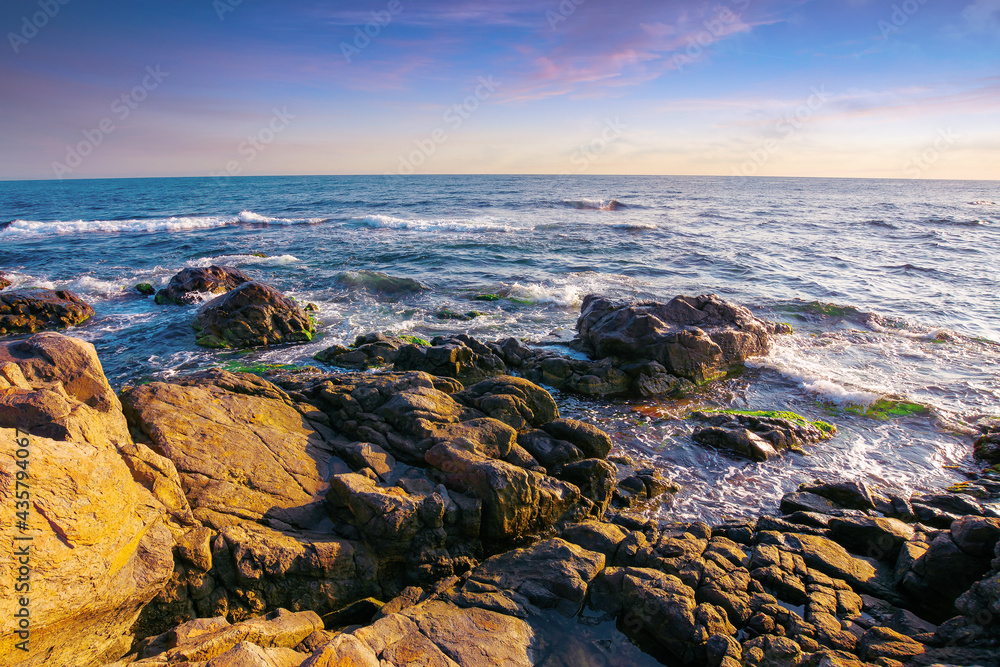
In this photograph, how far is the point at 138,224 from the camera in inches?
1699

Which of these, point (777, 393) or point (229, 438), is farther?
point (777, 393)

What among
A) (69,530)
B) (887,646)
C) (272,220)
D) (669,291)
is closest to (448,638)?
(69,530)

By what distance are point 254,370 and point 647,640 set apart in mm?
11715

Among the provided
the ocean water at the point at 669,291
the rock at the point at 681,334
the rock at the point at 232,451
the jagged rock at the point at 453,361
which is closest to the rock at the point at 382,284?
the ocean water at the point at 669,291

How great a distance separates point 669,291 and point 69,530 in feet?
72.7

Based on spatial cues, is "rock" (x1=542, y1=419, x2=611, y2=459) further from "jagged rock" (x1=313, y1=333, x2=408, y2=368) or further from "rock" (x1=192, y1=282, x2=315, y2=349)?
"rock" (x1=192, y1=282, x2=315, y2=349)

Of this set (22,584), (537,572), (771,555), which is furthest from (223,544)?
(771,555)

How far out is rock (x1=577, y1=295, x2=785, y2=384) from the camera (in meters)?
12.9

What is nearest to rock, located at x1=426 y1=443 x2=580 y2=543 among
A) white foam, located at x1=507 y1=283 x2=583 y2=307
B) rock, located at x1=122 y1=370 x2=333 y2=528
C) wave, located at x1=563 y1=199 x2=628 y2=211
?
rock, located at x1=122 y1=370 x2=333 y2=528

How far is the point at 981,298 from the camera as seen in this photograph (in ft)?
68.5

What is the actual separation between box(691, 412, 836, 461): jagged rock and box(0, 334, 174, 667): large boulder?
9.28 metres

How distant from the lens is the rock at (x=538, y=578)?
550cm

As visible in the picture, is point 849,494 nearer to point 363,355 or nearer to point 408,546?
point 408,546

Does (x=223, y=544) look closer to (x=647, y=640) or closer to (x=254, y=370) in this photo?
(x=647, y=640)
